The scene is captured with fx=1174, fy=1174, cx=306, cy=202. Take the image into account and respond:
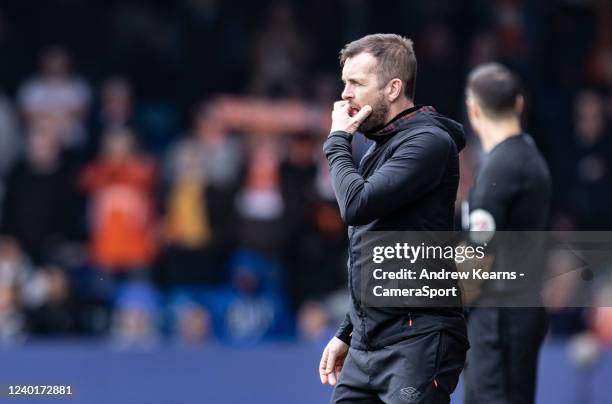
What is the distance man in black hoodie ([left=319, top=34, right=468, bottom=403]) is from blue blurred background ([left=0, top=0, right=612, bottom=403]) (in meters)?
4.73

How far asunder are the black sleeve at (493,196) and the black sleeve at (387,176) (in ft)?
3.43

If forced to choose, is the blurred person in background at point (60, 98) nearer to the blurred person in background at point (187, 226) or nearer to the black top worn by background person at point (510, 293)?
the blurred person in background at point (187, 226)

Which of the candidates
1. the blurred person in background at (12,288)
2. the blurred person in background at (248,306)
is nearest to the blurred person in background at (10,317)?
the blurred person in background at (12,288)

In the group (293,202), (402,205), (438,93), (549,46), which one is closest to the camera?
(402,205)

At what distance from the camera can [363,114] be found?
177 inches

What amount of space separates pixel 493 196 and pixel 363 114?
1195 millimetres

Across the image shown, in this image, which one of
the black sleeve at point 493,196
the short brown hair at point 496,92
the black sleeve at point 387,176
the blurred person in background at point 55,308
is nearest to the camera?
the black sleeve at point 387,176

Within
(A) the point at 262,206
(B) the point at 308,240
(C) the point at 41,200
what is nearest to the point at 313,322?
(B) the point at 308,240

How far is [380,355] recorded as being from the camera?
4.47 m

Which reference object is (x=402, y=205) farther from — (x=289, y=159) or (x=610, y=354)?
(x=289, y=159)

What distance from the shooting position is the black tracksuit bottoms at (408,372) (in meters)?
4.39

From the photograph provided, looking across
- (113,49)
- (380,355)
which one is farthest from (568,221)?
(380,355)

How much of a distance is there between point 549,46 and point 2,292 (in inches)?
259

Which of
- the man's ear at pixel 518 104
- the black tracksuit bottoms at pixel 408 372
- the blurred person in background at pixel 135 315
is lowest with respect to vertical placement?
the black tracksuit bottoms at pixel 408 372
